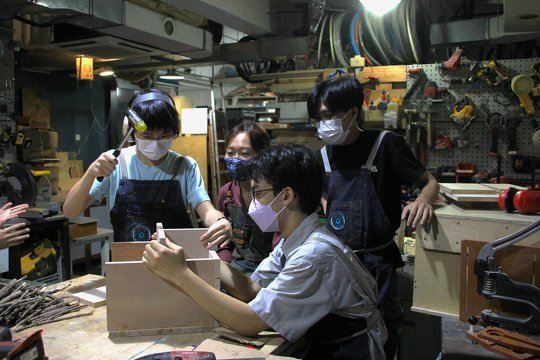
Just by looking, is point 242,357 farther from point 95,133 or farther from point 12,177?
point 95,133

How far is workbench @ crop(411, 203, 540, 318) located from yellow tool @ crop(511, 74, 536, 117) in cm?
164

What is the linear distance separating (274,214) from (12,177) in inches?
109

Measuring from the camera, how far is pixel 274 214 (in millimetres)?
1365

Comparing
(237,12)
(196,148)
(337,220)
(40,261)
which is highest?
(237,12)

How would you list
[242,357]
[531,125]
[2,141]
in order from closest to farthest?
[242,357] → [531,125] → [2,141]

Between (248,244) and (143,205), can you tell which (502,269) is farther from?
(143,205)

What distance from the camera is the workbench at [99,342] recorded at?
1.12 m

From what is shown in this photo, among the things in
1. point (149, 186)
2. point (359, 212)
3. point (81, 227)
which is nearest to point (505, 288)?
point (359, 212)

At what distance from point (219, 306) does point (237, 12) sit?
318 cm

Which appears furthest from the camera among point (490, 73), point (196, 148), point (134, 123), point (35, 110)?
point (196, 148)

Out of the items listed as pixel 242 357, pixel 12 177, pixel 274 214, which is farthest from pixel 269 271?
pixel 12 177

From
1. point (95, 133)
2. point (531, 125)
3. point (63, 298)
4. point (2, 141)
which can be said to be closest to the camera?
point (63, 298)

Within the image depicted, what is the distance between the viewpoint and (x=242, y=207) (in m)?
1.98

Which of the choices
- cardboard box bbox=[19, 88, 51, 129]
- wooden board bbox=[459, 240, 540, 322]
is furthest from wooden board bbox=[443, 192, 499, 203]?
cardboard box bbox=[19, 88, 51, 129]
